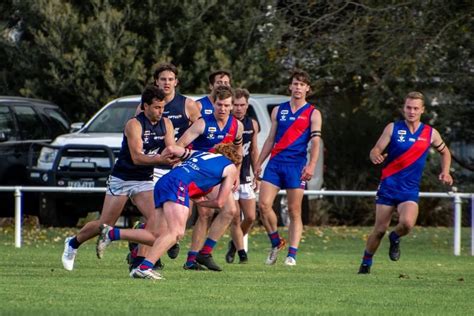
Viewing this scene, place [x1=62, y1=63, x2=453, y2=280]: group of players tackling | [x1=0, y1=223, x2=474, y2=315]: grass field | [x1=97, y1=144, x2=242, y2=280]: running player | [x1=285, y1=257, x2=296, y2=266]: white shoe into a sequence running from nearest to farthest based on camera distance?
[x1=0, y1=223, x2=474, y2=315]: grass field → [x1=97, y1=144, x2=242, y2=280]: running player → [x1=62, y1=63, x2=453, y2=280]: group of players tackling → [x1=285, y1=257, x2=296, y2=266]: white shoe

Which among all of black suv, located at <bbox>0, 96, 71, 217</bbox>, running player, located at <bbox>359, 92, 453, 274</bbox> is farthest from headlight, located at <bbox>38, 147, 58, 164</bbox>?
running player, located at <bbox>359, 92, 453, 274</bbox>

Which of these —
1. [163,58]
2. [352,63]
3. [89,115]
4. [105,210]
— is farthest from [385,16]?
[105,210]

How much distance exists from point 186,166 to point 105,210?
1.38 m

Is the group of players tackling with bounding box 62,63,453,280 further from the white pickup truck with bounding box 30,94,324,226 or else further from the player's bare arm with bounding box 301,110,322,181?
the white pickup truck with bounding box 30,94,324,226

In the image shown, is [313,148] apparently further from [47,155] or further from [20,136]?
[20,136]

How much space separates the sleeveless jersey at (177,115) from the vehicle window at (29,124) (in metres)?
9.18

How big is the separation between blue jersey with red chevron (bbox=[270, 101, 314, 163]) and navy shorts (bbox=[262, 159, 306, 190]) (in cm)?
7

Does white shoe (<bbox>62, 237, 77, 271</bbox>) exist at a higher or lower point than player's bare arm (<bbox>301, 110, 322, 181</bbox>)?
lower

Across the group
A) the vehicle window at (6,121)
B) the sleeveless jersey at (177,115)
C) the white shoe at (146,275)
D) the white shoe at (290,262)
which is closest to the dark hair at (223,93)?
the sleeveless jersey at (177,115)

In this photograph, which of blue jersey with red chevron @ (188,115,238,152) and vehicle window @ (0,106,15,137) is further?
vehicle window @ (0,106,15,137)

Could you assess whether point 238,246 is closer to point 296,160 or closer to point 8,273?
point 296,160

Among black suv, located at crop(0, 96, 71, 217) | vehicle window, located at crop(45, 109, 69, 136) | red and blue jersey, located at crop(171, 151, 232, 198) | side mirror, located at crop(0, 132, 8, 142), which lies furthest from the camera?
vehicle window, located at crop(45, 109, 69, 136)

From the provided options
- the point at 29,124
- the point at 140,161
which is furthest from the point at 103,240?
the point at 29,124

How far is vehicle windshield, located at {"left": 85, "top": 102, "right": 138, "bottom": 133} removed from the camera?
2361 cm
